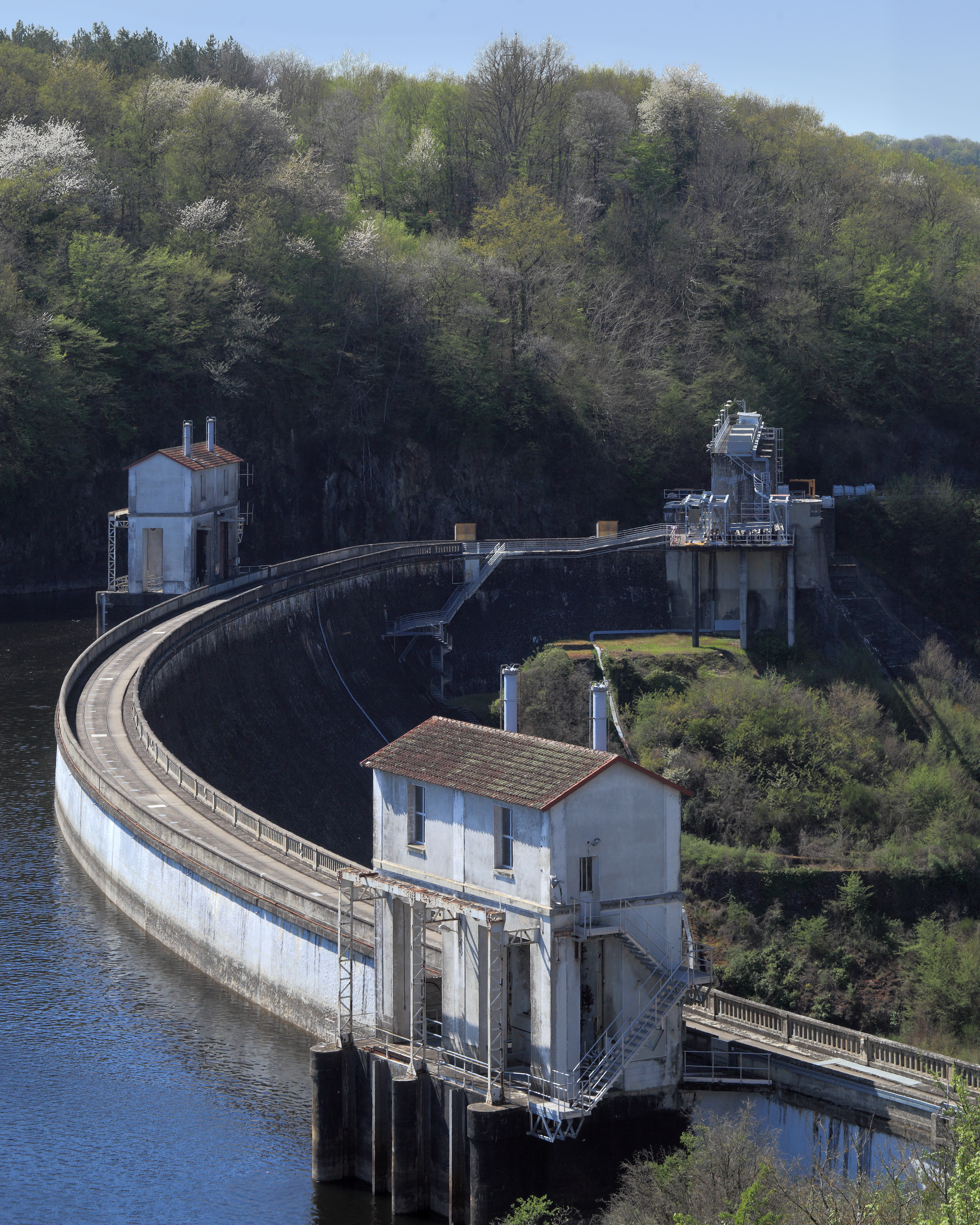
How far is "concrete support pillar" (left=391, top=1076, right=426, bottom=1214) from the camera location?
110 feet

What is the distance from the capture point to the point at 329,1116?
35.1 m

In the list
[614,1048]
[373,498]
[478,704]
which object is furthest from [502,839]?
[373,498]

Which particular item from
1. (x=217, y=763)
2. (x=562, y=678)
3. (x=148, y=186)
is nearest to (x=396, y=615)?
(x=562, y=678)

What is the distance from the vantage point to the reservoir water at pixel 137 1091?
34.3m

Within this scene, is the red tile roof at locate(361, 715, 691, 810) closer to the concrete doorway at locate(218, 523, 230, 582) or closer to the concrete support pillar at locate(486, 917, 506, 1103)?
the concrete support pillar at locate(486, 917, 506, 1103)

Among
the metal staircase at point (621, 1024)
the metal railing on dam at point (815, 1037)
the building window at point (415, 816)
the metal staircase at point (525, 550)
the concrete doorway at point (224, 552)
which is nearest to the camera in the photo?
the metal staircase at point (621, 1024)

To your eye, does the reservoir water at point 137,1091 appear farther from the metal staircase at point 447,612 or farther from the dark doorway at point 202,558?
the metal staircase at point 447,612

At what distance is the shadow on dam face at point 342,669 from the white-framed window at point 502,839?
30.0 meters

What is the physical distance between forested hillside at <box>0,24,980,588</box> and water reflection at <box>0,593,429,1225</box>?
166ft

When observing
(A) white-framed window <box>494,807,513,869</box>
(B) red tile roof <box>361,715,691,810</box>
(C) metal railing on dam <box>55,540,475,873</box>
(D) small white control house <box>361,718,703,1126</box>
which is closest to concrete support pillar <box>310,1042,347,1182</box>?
(D) small white control house <box>361,718,703,1126</box>

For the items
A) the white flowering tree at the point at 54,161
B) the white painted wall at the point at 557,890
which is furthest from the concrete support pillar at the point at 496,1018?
the white flowering tree at the point at 54,161

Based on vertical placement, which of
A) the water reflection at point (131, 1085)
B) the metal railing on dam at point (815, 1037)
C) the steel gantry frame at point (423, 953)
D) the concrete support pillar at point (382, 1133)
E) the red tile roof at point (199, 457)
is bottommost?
the water reflection at point (131, 1085)

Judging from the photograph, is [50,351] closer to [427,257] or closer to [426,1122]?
[427,257]

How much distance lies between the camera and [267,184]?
379ft
